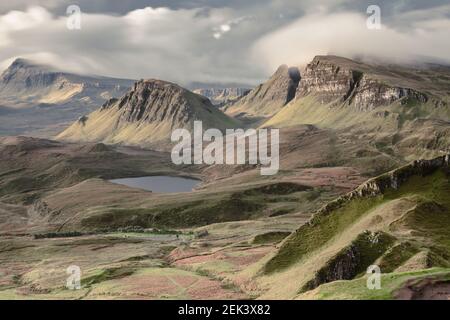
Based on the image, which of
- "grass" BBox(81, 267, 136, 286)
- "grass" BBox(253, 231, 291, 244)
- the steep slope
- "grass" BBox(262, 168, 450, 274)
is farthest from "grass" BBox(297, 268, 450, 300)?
"grass" BBox(253, 231, 291, 244)

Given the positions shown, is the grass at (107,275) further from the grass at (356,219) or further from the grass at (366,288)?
the grass at (366,288)

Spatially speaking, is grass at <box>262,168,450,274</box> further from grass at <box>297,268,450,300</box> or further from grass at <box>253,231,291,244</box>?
grass at <box>253,231,291,244</box>

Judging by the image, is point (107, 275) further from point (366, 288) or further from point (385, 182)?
point (366, 288)

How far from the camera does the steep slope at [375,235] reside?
57.0 meters

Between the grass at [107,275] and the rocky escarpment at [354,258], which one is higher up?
the rocky escarpment at [354,258]

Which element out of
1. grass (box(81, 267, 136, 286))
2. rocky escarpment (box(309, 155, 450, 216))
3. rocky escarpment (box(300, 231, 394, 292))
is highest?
rocky escarpment (box(309, 155, 450, 216))

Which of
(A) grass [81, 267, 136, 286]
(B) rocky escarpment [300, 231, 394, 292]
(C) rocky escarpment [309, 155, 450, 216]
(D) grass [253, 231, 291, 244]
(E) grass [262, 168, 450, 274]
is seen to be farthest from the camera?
(D) grass [253, 231, 291, 244]

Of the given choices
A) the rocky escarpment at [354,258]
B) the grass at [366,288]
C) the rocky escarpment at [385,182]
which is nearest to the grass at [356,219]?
the rocky escarpment at [385,182]

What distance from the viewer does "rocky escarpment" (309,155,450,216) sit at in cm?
7456
